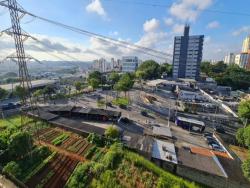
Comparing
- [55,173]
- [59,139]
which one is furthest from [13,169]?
[59,139]

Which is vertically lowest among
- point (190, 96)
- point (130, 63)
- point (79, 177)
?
point (79, 177)

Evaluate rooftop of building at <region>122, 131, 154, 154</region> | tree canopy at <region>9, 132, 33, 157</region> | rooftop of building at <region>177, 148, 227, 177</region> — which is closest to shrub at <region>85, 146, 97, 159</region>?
rooftop of building at <region>122, 131, 154, 154</region>

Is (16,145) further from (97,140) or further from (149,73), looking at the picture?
(149,73)

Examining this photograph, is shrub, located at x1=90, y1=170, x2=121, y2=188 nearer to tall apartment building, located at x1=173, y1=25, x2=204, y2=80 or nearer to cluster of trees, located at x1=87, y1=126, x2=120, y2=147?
cluster of trees, located at x1=87, y1=126, x2=120, y2=147

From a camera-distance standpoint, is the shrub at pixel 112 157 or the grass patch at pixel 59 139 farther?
the grass patch at pixel 59 139

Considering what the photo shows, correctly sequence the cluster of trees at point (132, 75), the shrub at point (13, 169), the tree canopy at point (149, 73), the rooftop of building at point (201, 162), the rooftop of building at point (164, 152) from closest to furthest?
the shrub at point (13, 169) < the rooftop of building at point (201, 162) < the rooftop of building at point (164, 152) < the cluster of trees at point (132, 75) < the tree canopy at point (149, 73)

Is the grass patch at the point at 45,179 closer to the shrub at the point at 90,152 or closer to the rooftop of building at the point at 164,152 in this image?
the shrub at the point at 90,152

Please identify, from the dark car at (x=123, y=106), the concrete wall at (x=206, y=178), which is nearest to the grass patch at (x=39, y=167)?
the concrete wall at (x=206, y=178)

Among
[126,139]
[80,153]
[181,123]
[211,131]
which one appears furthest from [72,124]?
[211,131]
